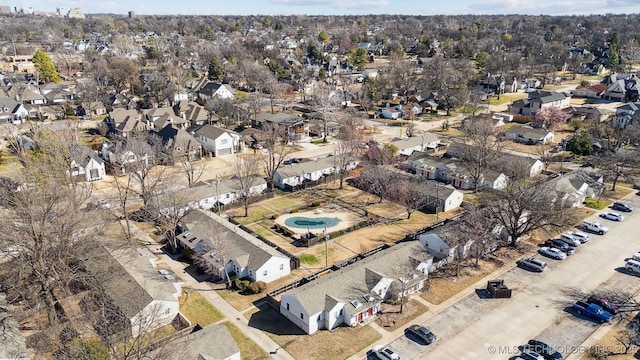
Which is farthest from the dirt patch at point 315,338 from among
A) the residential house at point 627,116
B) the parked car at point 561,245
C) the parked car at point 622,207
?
the residential house at point 627,116

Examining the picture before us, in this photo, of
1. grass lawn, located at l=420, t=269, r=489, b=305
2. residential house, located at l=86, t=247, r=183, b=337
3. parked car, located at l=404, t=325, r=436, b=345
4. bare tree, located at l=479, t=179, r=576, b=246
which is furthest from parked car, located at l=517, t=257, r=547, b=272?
residential house, located at l=86, t=247, r=183, b=337

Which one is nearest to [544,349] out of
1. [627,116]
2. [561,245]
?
[561,245]

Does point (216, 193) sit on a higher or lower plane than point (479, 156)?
lower

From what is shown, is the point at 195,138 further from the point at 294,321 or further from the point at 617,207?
the point at 617,207

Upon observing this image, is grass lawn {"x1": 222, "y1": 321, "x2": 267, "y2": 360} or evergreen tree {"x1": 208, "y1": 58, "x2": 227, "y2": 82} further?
evergreen tree {"x1": 208, "y1": 58, "x2": 227, "y2": 82}

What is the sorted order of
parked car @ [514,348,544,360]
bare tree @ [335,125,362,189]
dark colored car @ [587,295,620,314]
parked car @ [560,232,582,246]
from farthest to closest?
1. bare tree @ [335,125,362,189]
2. parked car @ [560,232,582,246]
3. dark colored car @ [587,295,620,314]
4. parked car @ [514,348,544,360]

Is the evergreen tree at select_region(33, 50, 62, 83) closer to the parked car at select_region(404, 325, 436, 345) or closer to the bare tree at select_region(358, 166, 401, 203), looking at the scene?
the bare tree at select_region(358, 166, 401, 203)

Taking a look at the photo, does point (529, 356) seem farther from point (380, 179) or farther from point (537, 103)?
point (537, 103)
